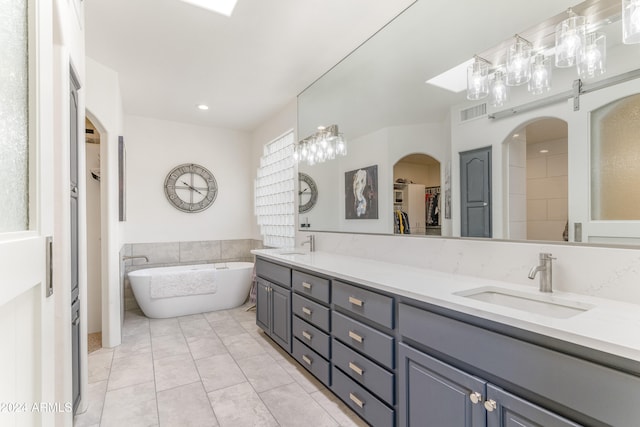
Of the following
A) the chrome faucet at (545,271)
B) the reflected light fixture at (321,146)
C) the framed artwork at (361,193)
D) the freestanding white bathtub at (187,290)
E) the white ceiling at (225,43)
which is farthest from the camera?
the freestanding white bathtub at (187,290)

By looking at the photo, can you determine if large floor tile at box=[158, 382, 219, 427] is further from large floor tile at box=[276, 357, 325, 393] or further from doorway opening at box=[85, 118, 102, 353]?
doorway opening at box=[85, 118, 102, 353]

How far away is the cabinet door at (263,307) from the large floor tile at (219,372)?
0.46 m

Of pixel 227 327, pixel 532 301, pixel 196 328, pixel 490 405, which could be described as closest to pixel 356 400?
pixel 490 405

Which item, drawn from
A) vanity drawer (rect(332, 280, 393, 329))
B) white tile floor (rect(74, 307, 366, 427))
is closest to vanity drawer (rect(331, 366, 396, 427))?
white tile floor (rect(74, 307, 366, 427))

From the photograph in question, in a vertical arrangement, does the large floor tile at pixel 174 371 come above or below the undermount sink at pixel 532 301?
below

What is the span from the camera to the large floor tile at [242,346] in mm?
2828

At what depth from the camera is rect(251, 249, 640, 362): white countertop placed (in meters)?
0.92

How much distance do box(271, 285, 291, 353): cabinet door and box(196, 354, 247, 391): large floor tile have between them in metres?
0.42

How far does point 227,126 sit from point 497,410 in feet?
15.8

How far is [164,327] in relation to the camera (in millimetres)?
3566

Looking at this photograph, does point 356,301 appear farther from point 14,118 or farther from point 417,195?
point 14,118

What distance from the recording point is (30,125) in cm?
80

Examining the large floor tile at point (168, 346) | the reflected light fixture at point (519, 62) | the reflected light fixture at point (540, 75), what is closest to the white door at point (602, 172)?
the reflected light fixture at point (540, 75)

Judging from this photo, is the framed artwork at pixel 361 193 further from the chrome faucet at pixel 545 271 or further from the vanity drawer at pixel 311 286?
the chrome faucet at pixel 545 271
